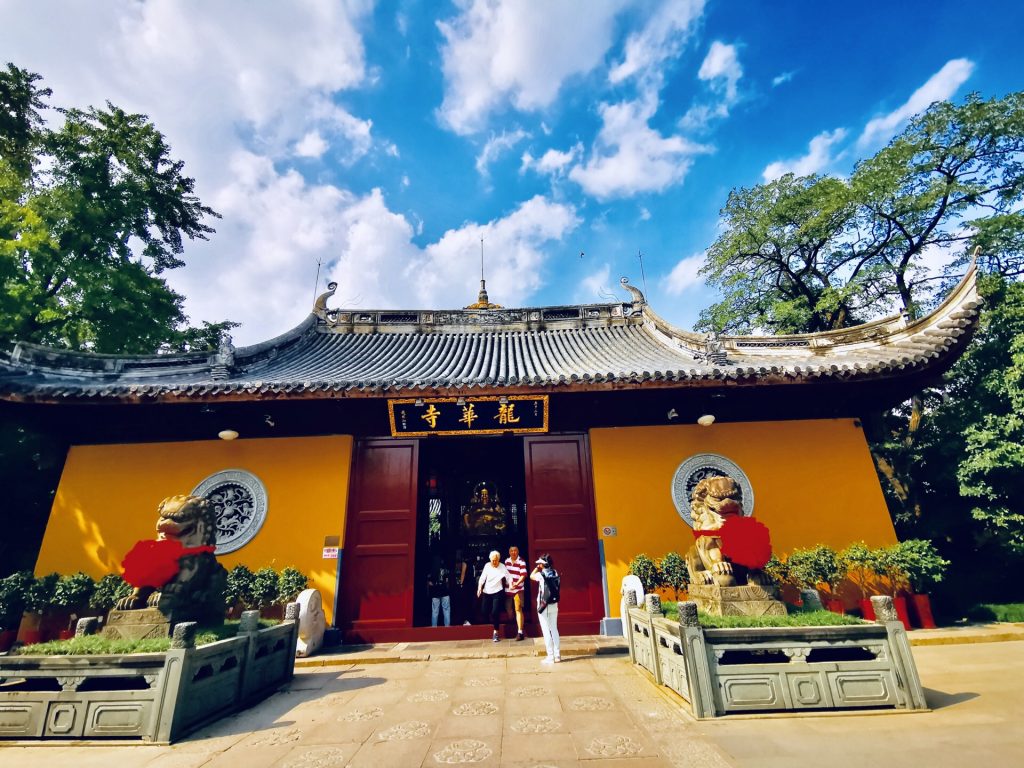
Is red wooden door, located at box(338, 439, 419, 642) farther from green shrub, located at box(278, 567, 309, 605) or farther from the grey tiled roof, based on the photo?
the grey tiled roof

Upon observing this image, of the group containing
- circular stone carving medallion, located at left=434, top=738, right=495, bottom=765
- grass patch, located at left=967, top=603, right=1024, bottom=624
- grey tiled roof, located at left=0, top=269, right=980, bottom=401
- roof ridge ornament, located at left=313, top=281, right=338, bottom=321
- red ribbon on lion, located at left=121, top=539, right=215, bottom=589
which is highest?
roof ridge ornament, located at left=313, top=281, right=338, bottom=321

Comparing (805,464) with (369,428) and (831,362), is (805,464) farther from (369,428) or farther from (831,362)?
(369,428)

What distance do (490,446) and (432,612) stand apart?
3726 millimetres

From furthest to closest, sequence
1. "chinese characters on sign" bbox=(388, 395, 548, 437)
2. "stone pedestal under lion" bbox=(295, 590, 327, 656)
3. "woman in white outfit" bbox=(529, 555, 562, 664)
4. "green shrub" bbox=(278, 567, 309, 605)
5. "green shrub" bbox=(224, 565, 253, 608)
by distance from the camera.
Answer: "chinese characters on sign" bbox=(388, 395, 548, 437), "green shrub" bbox=(278, 567, 309, 605), "green shrub" bbox=(224, 565, 253, 608), "stone pedestal under lion" bbox=(295, 590, 327, 656), "woman in white outfit" bbox=(529, 555, 562, 664)

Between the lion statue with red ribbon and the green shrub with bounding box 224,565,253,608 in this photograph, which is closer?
the lion statue with red ribbon

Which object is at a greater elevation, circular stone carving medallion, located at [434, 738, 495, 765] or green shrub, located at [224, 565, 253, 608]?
green shrub, located at [224, 565, 253, 608]

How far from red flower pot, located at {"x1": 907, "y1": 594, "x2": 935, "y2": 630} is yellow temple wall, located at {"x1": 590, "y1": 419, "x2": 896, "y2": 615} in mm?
960

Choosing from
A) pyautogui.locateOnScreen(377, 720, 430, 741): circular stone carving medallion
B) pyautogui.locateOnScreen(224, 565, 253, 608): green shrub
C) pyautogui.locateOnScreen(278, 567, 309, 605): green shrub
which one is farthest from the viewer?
pyautogui.locateOnScreen(278, 567, 309, 605): green shrub

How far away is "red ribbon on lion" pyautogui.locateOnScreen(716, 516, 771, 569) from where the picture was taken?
4.46 m

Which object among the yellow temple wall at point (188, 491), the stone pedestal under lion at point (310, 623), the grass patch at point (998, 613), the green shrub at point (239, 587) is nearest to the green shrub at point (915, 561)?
the grass patch at point (998, 613)

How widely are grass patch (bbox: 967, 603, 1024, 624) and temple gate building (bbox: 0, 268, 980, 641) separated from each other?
4.83ft

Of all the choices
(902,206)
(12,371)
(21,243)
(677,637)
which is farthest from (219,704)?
(902,206)

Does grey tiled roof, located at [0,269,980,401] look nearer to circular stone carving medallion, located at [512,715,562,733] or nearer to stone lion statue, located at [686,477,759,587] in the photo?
stone lion statue, located at [686,477,759,587]

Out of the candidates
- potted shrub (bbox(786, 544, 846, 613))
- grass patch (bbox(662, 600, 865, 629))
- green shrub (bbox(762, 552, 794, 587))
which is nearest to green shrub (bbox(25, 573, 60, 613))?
grass patch (bbox(662, 600, 865, 629))
